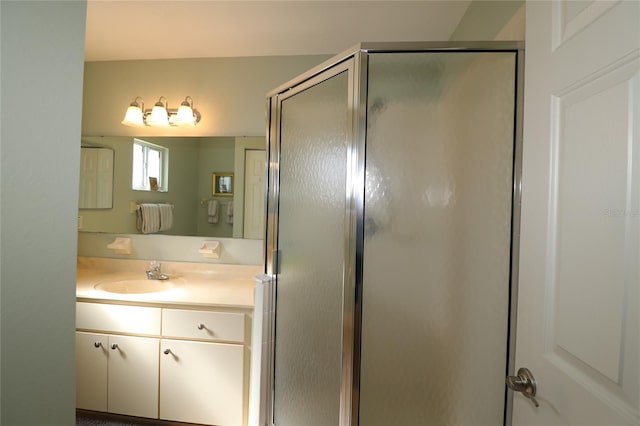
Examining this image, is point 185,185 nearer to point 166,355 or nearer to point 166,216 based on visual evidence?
point 166,216

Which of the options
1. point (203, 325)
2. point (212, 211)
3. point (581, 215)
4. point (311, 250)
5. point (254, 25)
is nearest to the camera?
point (581, 215)

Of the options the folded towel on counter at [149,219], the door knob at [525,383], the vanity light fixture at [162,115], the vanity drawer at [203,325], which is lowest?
the vanity drawer at [203,325]

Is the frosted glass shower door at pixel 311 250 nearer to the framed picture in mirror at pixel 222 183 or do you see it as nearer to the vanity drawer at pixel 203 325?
the vanity drawer at pixel 203 325

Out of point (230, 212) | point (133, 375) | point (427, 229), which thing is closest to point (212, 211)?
point (230, 212)

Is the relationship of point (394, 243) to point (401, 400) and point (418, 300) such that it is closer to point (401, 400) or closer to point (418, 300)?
point (418, 300)

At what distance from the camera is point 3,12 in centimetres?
45

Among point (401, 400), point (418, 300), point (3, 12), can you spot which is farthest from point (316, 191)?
point (3, 12)

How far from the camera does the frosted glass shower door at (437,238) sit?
108cm

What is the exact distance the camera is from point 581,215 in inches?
25.0

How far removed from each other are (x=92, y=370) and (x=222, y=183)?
1322mm

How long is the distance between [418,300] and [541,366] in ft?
1.40

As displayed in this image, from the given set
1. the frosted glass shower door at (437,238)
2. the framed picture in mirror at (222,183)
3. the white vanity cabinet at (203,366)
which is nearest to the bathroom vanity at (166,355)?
the white vanity cabinet at (203,366)

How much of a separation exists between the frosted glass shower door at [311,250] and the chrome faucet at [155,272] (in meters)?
1.04

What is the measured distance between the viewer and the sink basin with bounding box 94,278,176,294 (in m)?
2.00
